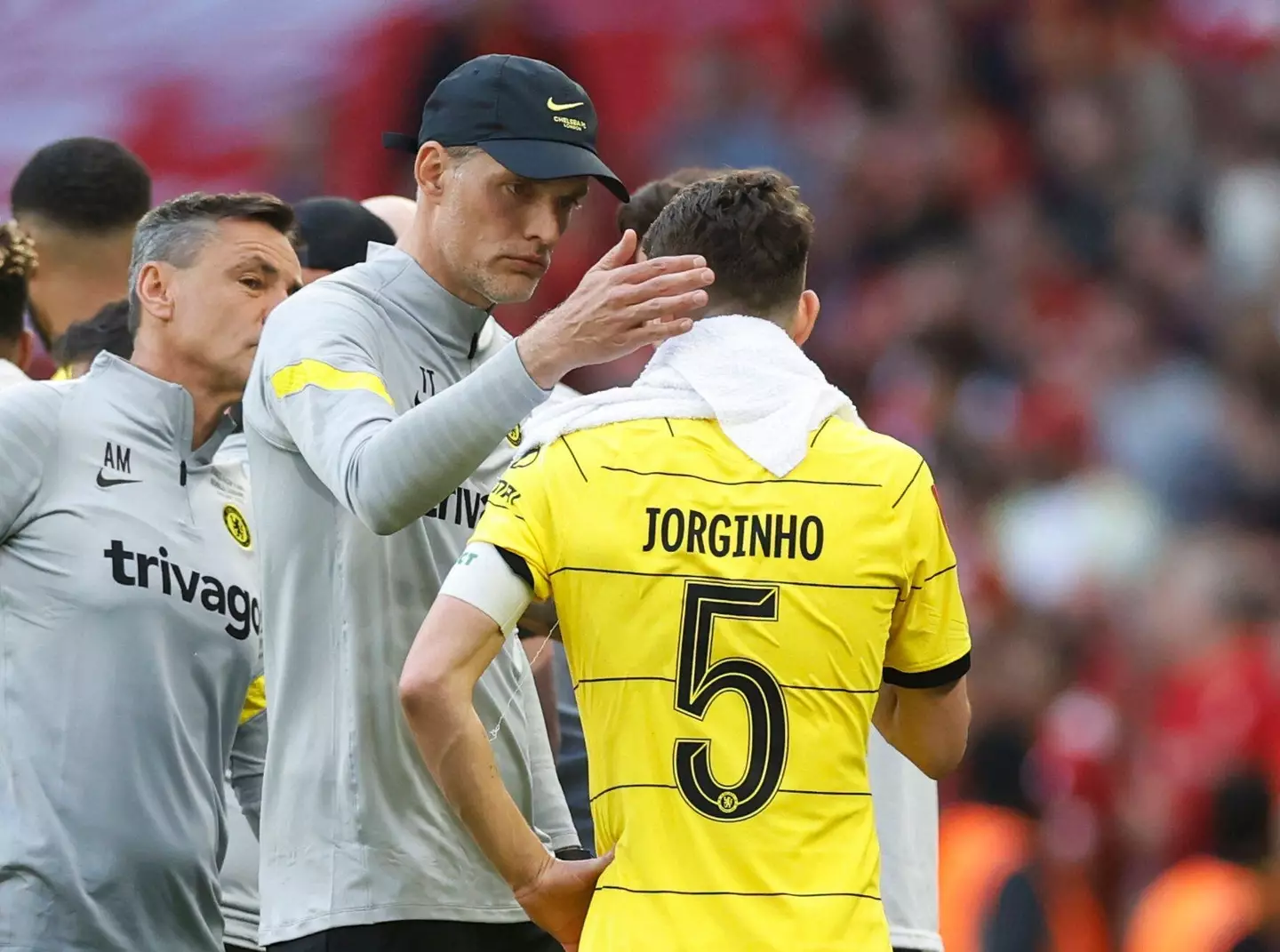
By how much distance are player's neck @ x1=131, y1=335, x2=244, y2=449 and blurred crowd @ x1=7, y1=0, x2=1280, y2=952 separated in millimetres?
4070

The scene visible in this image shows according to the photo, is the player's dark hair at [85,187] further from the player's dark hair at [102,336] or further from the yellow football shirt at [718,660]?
the yellow football shirt at [718,660]

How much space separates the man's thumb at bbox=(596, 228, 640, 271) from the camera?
277 cm

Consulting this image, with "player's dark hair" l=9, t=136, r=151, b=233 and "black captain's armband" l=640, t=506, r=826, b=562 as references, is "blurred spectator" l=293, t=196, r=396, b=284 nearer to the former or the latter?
"player's dark hair" l=9, t=136, r=151, b=233

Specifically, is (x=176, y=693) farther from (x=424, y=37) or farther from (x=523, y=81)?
(x=424, y=37)

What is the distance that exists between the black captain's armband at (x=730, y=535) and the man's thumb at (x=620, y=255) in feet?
1.14

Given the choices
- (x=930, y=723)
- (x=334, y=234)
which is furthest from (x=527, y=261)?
(x=334, y=234)

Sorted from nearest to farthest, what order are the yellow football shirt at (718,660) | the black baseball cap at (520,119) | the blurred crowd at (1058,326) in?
the yellow football shirt at (718,660) < the black baseball cap at (520,119) < the blurred crowd at (1058,326)

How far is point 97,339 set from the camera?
13.9 feet

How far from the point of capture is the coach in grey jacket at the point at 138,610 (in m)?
3.49

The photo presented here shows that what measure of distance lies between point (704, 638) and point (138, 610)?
132 cm

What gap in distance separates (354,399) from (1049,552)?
22.1 ft

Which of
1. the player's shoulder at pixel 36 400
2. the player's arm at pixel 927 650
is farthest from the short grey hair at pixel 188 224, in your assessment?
the player's arm at pixel 927 650

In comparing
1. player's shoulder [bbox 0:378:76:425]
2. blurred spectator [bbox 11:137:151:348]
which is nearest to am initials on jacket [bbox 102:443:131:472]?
player's shoulder [bbox 0:378:76:425]

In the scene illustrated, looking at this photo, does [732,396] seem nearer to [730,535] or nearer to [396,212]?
[730,535]
